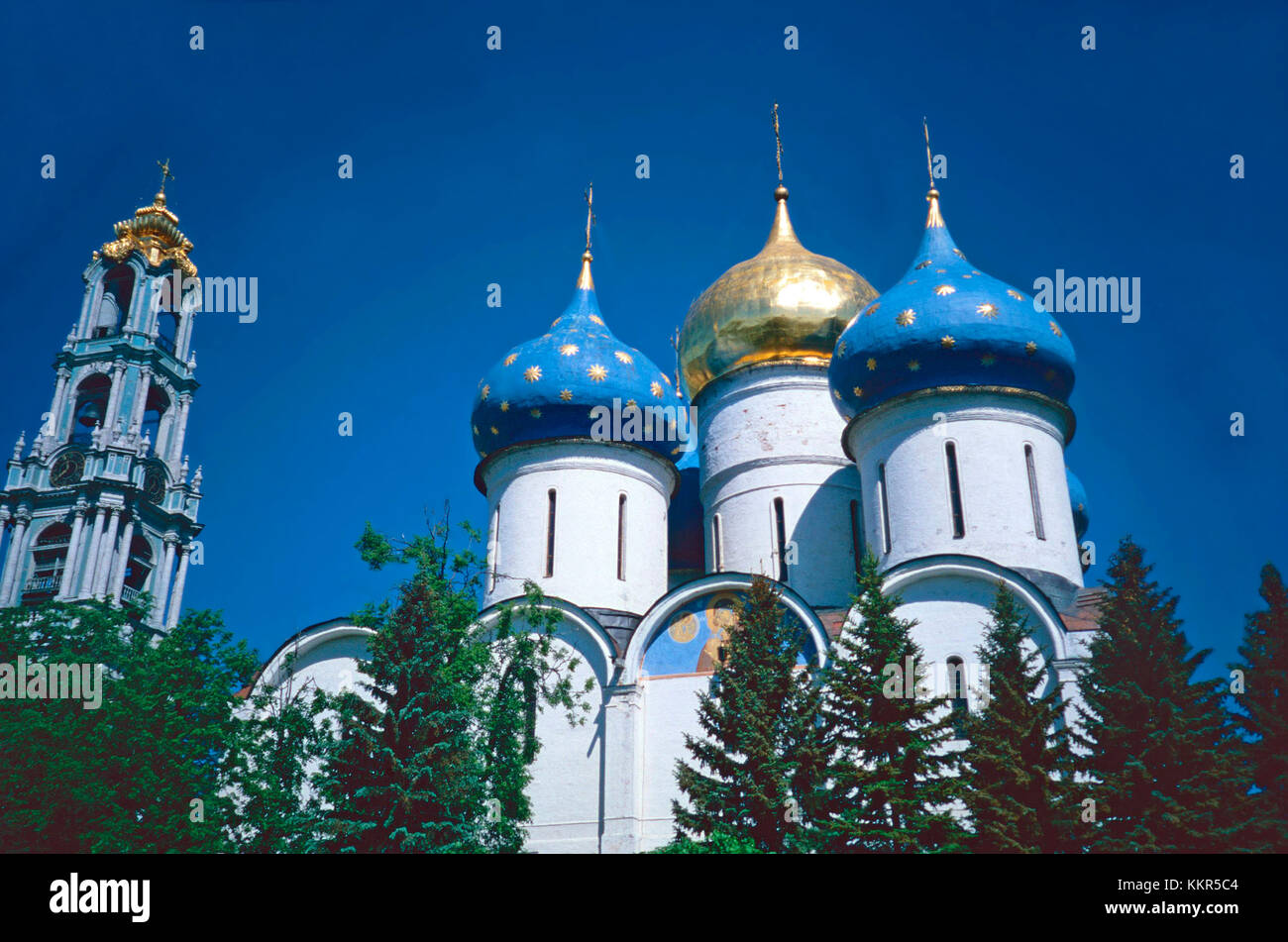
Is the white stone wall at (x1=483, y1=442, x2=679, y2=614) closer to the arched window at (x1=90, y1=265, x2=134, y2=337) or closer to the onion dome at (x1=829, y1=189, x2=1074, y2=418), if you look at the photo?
the onion dome at (x1=829, y1=189, x2=1074, y2=418)

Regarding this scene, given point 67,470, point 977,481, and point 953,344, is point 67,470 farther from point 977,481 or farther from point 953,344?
point 977,481

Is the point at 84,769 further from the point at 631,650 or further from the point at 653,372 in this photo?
the point at 653,372

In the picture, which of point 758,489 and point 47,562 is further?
point 47,562

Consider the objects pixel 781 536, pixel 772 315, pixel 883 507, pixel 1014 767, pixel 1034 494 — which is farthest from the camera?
pixel 772 315

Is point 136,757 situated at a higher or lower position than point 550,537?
lower

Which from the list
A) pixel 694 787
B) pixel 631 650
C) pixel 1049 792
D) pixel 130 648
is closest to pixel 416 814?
pixel 694 787

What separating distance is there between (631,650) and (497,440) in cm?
458

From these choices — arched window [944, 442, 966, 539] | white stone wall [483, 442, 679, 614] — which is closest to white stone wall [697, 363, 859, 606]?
white stone wall [483, 442, 679, 614]

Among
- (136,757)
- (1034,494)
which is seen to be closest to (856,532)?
(1034,494)

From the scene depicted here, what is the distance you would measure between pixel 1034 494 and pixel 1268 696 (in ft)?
14.1

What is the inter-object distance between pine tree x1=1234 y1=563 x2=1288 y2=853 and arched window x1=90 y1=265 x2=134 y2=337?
92.9ft

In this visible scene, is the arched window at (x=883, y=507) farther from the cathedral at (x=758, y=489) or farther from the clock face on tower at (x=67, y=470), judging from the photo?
the clock face on tower at (x=67, y=470)

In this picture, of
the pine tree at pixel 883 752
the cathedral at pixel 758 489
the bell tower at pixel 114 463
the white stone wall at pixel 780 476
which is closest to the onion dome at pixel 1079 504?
the cathedral at pixel 758 489

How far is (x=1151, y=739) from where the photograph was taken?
10.8 m
